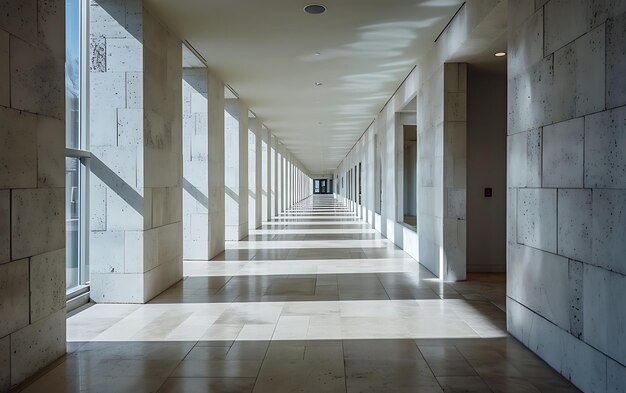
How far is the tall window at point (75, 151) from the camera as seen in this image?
613cm

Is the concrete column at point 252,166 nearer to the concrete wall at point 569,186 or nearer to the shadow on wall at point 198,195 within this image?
the shadow on wall at point 198,195

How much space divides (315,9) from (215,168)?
4839mm

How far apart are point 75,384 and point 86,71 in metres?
4.21

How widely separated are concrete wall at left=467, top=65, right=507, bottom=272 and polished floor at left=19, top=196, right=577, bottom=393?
3.02 ft

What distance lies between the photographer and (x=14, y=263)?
12.2 feet

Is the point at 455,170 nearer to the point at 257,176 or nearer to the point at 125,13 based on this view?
the point at 125,13

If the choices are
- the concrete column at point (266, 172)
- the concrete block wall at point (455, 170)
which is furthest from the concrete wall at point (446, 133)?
the concrete column at point (266, 172)

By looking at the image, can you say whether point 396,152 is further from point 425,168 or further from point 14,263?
point 14,263

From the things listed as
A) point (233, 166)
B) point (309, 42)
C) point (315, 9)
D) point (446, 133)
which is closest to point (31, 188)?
point (315, 9)

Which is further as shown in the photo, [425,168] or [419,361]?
[425,168]

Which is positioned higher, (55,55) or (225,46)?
(225,46)

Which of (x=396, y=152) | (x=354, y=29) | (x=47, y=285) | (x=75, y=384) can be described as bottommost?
(x=75, y=384)

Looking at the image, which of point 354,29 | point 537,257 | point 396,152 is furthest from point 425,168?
point 537,257

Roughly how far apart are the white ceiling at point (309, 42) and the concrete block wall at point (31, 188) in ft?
8.82
